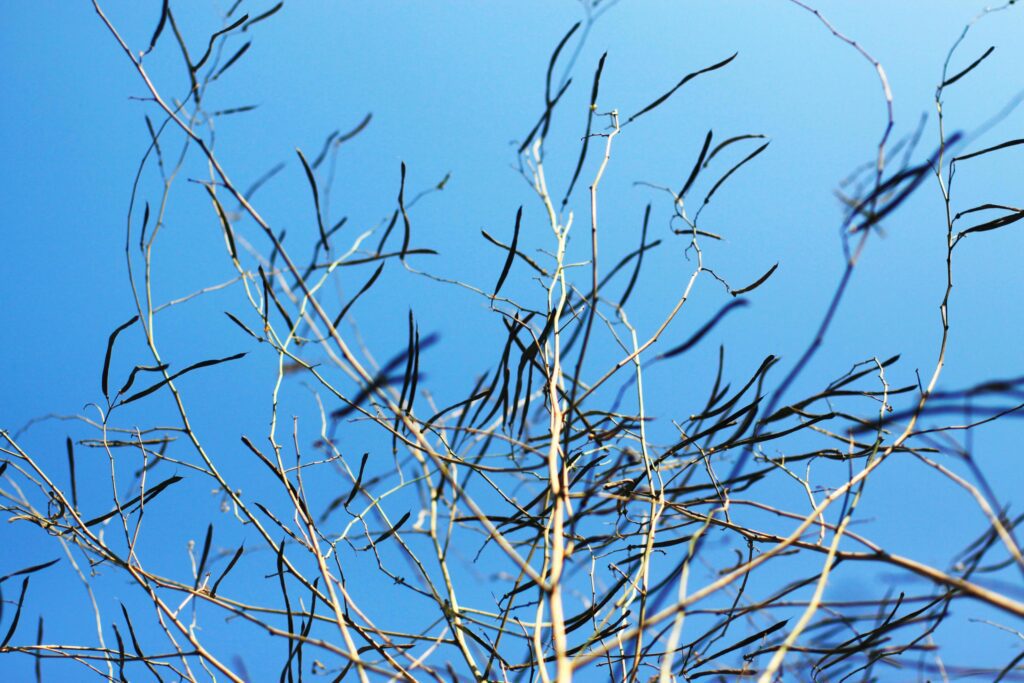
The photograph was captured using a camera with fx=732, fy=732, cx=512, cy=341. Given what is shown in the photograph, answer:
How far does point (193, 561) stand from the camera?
2.33 ft

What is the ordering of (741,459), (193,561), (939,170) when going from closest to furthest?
(741,459), (939,170), (193,561)

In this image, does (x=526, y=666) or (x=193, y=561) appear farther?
(x=193, y=561)

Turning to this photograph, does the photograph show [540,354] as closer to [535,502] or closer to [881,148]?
[535,502]

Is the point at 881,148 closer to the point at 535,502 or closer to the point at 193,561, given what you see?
the point at 535,502

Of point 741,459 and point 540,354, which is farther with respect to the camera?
point 540,354

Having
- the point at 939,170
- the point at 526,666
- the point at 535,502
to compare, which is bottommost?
the point at 526,666

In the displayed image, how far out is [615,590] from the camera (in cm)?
59

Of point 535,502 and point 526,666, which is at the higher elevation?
point 535,502

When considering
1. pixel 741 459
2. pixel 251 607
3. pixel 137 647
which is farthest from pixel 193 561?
pixel 741 459

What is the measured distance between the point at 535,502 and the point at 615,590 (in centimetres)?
9

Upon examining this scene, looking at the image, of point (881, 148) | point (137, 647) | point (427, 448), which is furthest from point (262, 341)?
point (881, 148)

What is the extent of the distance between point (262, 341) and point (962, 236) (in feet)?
1.71

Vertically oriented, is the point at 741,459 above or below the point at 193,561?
below

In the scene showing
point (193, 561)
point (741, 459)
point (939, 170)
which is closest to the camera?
point (741, 459)
